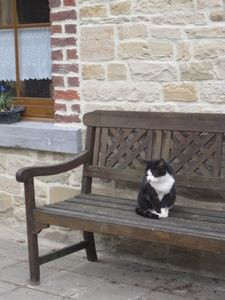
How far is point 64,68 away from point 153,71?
817mm

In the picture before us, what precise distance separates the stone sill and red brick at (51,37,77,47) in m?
0.66

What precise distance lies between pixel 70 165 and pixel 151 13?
1.24m

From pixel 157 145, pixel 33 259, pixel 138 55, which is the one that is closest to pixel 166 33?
pixel 138 55

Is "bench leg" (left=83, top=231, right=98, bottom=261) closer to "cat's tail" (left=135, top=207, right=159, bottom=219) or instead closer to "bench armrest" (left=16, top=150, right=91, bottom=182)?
"bench armrest" (left=16, top=150, right=91, bottom=182)

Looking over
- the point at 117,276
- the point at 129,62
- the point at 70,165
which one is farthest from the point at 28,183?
the point at 129,62

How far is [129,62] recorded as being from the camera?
450 centimetres

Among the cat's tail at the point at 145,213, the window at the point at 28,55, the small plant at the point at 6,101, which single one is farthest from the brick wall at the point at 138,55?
the cat's tail at the point at 145,213

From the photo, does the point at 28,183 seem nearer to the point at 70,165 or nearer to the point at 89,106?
the point at 70,165

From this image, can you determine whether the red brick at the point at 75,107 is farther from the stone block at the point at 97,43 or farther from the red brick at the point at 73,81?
the stone block at the point at 97,43

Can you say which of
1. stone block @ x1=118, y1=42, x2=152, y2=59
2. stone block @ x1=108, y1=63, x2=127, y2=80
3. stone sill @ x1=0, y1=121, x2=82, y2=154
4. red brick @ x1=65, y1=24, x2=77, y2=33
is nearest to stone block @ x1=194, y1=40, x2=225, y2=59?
stone block @ x1=118, y1=42, x2=152, y2=59

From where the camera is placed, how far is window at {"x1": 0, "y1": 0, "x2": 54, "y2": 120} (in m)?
5.28

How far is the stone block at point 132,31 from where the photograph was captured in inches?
173

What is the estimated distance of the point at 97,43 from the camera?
4.63 metres

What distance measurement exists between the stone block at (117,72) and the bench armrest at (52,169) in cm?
62
